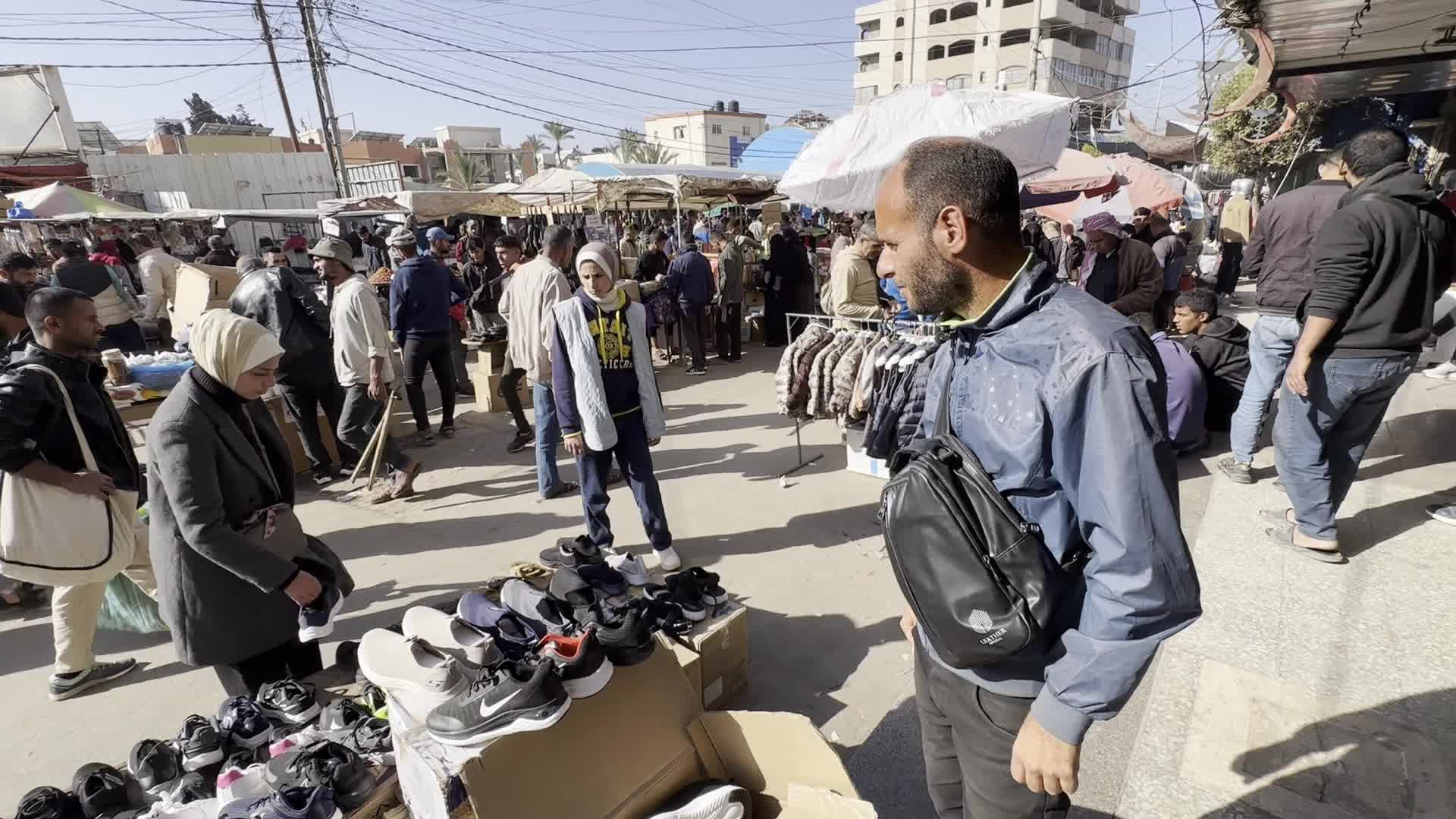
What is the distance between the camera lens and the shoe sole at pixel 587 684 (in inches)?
75.5

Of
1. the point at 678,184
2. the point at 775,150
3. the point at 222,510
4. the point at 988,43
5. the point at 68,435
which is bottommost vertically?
the point at 222,510

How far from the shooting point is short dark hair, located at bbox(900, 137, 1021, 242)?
1.27m

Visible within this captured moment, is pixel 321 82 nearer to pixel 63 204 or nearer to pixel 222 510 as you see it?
pixel 63 204

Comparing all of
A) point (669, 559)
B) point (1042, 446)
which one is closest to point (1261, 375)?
point (669, 559)

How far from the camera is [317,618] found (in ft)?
8.11

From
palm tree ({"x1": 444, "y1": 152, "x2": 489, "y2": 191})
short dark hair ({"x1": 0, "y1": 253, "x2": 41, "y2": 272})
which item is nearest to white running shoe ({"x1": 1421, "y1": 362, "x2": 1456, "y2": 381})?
short dark hair ({"x1": 0, "y1": 253, "x2": 41, "y2": 272})

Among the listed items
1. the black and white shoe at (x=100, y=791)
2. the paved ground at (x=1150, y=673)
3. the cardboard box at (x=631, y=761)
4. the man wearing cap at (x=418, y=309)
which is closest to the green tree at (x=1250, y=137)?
the paved ground at (x=1150, y=673)

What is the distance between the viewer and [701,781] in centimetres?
215

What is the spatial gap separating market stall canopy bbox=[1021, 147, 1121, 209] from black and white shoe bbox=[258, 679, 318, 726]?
805cm

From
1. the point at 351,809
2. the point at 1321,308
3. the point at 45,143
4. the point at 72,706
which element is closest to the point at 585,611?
the point at 351,809

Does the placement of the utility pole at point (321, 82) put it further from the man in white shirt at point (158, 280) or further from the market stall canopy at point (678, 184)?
the man in white shirt at point (158, 280)

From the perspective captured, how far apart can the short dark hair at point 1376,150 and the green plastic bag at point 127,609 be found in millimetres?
6408

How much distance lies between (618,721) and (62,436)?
109 inches

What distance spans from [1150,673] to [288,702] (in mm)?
3338
